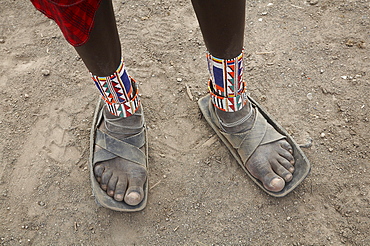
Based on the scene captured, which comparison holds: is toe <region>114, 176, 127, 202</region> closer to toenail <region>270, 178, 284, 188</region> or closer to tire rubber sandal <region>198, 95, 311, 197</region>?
tire rubber sandal <region>198, 95, 311, 197</region>

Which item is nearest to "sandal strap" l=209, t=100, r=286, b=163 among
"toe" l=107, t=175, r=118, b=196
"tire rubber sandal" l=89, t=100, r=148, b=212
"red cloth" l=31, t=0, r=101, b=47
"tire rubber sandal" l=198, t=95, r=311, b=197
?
"tire rubber sandal" l=198, t=95, r=311, b=197

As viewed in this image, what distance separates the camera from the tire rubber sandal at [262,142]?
4.20 feet

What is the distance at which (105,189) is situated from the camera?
51.5 inches

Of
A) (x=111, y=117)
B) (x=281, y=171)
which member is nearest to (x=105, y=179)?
(x=111, y=117)

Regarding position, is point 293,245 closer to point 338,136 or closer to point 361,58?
point 338,136

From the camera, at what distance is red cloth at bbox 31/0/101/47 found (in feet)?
2.52

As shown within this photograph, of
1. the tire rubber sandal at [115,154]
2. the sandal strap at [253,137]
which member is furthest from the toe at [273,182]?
the tire rubber sandal at [115,154]

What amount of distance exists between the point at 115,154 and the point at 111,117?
0.16 m

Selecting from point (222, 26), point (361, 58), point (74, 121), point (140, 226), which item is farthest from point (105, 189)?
point (361, 58)

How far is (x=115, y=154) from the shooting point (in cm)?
133

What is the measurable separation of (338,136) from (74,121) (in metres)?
1.26

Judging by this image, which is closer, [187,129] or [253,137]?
[253,137]

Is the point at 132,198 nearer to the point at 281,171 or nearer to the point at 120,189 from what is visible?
the point at 120,189

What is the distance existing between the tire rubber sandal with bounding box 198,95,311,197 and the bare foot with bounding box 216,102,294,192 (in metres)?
0.02
